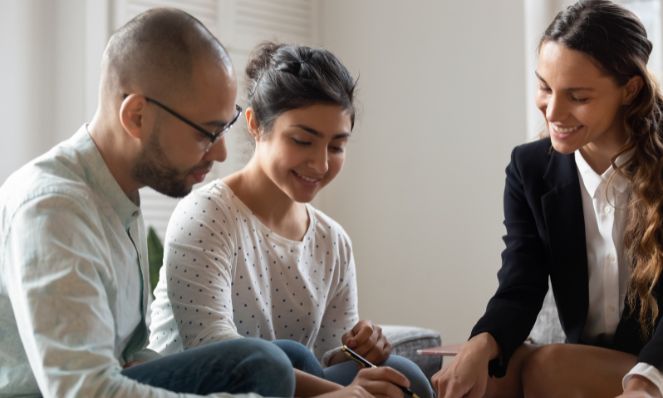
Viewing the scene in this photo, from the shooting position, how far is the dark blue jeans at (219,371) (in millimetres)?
1493

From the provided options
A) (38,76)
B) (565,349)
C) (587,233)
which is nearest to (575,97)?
(587,233)

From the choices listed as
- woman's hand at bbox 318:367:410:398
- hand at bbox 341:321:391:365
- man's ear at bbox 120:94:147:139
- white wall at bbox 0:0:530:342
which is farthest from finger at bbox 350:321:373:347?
white wall at bbox 0:0:530:342

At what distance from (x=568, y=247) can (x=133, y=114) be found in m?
1.03

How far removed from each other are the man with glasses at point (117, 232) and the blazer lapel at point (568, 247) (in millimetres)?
802

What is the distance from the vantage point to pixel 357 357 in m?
1.91

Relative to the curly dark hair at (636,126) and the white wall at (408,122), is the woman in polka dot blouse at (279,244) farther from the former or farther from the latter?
the white wall at (408,122)

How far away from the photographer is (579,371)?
1934mm

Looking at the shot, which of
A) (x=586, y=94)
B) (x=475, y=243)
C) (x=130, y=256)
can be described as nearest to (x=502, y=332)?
(x=586, y=94)

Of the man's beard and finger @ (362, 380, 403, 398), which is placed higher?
the man's beard

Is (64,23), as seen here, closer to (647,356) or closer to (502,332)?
(502,332)

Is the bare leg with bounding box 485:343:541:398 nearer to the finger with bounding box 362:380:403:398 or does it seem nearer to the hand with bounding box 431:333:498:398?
the hand with bounding box 431:333:498:398

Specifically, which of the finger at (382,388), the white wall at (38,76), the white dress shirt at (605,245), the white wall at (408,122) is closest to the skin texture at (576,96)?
the white dress shirt at (605,245)

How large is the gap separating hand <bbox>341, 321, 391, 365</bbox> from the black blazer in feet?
0.70

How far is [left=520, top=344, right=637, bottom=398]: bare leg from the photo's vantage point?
192 centimetres
